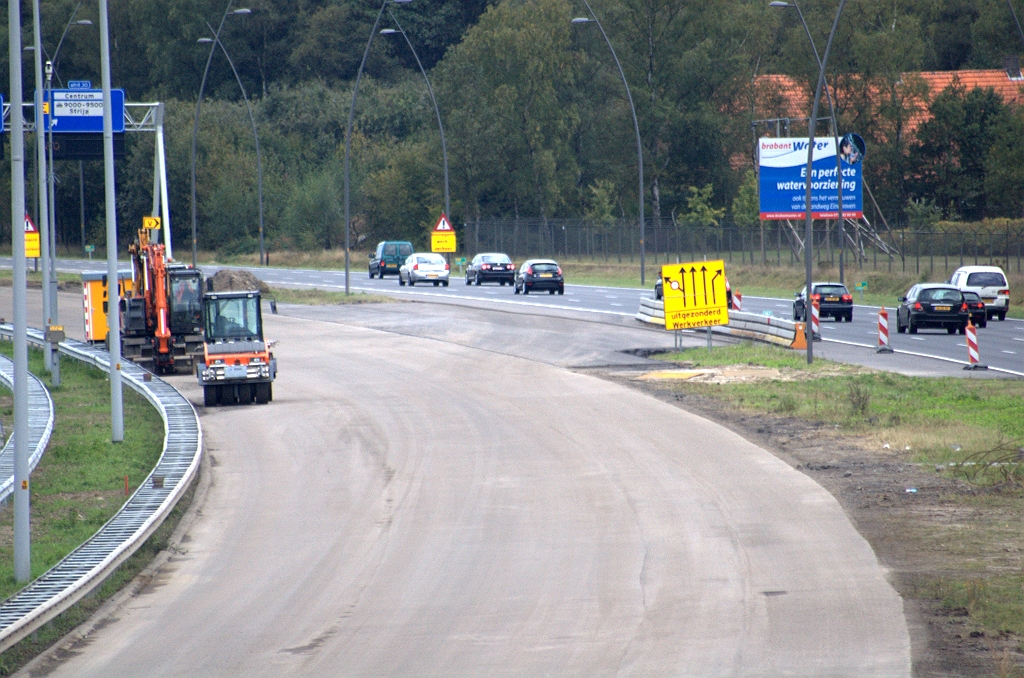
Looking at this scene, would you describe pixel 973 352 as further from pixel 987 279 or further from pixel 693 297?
pixel 987 279

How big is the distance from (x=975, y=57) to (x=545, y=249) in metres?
33.9

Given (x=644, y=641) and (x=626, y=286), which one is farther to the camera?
(x=626, y=286)

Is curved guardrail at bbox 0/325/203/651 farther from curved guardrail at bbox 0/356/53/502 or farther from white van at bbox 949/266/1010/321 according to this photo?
white van at bbox 949/266/1010/321

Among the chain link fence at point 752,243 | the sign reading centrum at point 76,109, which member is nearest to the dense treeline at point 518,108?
the chain link fence at point 752,243

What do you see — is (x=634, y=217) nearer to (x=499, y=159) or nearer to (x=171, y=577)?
(x=499, y=159)

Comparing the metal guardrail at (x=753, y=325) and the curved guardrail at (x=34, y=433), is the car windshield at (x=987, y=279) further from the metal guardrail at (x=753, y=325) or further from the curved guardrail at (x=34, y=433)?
the curved guardrail at (x=34, y=433)

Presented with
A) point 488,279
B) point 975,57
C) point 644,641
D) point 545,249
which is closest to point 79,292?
point 488,279

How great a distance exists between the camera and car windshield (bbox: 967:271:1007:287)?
42.7 m

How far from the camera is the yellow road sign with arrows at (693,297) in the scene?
99.8ft

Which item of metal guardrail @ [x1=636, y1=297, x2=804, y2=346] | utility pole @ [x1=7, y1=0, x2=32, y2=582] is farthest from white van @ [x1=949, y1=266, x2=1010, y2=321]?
utility pole @ [x1=7, y1=0, x2=32, y2=582]

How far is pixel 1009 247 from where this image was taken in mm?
59969

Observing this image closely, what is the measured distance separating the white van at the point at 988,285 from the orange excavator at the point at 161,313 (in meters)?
24.2

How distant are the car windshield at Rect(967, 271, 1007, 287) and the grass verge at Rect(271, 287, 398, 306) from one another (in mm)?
20932

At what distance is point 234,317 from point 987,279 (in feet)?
89.1
